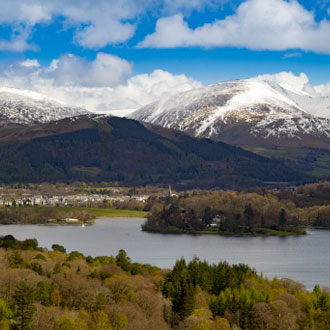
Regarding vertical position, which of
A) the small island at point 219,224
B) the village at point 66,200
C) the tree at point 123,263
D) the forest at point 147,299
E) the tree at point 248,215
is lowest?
the forest at point 147,299

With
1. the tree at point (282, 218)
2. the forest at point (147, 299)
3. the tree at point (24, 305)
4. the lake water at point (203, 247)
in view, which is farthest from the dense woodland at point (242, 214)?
the tree at point (24, 305)

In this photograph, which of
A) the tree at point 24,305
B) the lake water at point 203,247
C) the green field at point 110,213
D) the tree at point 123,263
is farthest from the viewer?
the green field at point 110,213

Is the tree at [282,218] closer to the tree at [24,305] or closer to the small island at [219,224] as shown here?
the small island at [219,224]

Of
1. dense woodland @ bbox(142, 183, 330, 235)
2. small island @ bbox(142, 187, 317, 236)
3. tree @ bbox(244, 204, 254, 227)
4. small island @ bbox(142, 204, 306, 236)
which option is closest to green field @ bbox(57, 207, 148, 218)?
dense woodland @ bbox(142, 183, 330, 235)

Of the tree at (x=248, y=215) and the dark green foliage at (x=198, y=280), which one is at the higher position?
the tree at (x=248, y=215)

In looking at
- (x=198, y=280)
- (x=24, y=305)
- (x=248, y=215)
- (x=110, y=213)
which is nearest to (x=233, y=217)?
(x=248, y=215)

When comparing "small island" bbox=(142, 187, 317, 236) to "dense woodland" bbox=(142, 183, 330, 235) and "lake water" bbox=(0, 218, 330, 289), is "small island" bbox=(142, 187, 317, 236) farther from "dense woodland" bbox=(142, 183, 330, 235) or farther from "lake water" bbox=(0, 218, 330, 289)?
"lake water" bbox=(0, 218, 330, 289)

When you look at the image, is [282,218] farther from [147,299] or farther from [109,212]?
[147,299]

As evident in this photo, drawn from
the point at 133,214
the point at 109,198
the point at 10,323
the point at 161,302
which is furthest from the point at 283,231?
the point at 10,323
